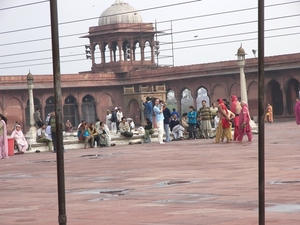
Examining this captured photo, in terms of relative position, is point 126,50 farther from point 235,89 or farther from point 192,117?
point 192,117

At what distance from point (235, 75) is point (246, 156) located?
3069cm

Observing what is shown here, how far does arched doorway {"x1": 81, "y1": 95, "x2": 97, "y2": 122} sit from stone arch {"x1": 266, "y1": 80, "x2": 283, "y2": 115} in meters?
11.2

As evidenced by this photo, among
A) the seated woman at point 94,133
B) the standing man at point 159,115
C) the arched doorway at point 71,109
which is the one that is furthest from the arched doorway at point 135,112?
the standing man at point 159,115

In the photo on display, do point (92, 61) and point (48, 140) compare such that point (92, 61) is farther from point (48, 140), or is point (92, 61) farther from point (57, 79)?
point (57, 79)

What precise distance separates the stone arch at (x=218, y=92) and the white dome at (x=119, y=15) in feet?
30.8

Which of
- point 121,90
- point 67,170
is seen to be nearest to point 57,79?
point 67,170

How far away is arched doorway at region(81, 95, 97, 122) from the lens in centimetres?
4959

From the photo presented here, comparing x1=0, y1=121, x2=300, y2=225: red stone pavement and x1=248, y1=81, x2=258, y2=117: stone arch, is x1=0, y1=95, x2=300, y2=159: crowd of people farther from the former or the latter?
x1=248, y1=81, x2=258, y2=117: stone arch

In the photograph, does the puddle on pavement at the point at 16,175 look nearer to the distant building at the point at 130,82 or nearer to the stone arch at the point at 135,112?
the distant building at the point at 130,82

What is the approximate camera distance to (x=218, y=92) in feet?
152

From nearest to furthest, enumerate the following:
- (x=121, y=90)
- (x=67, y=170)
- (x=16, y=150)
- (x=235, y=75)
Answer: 1. (x=67, y=170)
2. (x=16, y=150)
3. (x=235, y=75)
4. (x=121, y=90)

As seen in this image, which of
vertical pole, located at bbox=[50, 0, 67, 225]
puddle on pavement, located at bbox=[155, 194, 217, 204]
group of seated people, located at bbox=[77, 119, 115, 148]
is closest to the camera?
vertical pole, located at bbox=[50, 0, 67, 225]

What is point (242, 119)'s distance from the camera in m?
19.0

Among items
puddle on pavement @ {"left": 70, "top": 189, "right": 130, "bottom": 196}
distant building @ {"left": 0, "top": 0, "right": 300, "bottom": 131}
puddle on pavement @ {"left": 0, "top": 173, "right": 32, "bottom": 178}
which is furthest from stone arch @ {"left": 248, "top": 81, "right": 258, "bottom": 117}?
puddle on pavement @ {"left": 70, "top": 189, "right": 130, "bottom": 196}
